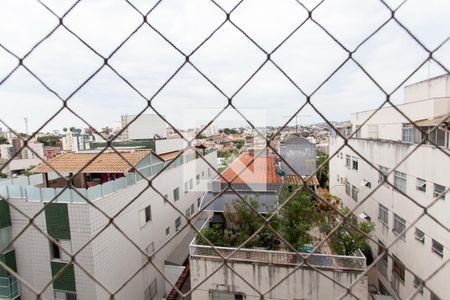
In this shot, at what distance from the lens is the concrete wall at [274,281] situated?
4.17 meters

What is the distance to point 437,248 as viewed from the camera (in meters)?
4.59

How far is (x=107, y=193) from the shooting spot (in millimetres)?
4590

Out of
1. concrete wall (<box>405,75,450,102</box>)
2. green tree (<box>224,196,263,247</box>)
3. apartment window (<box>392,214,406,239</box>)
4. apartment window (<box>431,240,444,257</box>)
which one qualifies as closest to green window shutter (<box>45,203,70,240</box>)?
green tree (<box>224,196,263,247</box>)

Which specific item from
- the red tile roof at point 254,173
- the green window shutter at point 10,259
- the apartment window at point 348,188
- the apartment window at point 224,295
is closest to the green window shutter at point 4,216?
the green window shutter at point 10,259

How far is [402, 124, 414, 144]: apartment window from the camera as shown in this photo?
5.55 metres

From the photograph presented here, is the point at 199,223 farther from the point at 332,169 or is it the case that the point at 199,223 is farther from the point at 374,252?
the point at 332,169

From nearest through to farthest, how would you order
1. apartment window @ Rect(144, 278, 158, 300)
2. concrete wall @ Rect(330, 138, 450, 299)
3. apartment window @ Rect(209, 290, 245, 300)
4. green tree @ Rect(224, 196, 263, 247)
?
concrete wall @ Rect(330, 138, 450, 299), apartment window @ Rect(209, 290, 245, 300), green tree @ Rect(224, 196, 263, 247), apartment window @ Rect(144, 278, 158, 300)

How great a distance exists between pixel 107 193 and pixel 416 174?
5.64m

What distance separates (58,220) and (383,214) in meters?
7.00

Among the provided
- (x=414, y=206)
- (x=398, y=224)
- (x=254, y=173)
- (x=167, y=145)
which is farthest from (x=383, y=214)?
(x=167, y=145)

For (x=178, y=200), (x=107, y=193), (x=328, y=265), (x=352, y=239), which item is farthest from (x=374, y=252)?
(x=107, y=193)

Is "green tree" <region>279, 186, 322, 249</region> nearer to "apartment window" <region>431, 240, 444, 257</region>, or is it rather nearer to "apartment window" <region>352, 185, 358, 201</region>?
"apartment window" <region>431, 240, 444, 257</region>

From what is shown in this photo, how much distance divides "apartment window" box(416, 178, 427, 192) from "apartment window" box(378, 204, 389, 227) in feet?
4.88

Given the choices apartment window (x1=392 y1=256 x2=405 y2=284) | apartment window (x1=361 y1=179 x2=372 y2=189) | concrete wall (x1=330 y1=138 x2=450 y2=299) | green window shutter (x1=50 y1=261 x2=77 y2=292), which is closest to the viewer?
concrete wall (x1=330 y1=138 x2=450 y2=299)
